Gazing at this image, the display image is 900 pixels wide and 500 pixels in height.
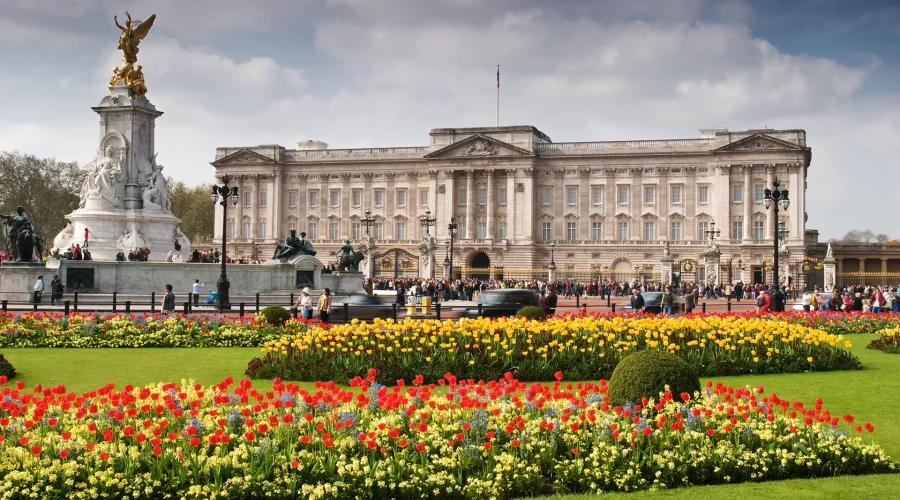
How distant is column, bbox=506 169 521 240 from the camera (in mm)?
84250

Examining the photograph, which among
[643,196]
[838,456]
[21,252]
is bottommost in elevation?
[838,456]

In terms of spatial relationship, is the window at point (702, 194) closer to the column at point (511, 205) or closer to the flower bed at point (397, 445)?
the column at point (511, 205)

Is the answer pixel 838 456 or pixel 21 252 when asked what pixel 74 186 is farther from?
pixel 838 456

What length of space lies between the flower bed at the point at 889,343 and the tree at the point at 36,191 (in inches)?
2748

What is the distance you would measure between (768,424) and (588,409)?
1.73 metres

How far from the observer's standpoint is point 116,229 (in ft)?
117

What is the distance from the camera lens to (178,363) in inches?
632

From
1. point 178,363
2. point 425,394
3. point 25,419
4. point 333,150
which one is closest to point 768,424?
point 425,394

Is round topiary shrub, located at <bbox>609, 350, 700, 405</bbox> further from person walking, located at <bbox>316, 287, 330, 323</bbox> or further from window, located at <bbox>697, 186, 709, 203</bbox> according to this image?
window, located at <bbox>697, 186, 709, 203</bbox>

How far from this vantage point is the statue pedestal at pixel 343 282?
39188 millimetres

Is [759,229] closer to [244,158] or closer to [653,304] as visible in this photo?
[653,304]

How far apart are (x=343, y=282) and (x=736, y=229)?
50.1m

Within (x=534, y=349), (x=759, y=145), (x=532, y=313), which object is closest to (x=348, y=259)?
(x=532, y=313)

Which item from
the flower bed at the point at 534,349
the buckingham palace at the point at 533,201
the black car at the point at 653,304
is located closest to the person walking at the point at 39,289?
the flower bed at the point at 534,349
